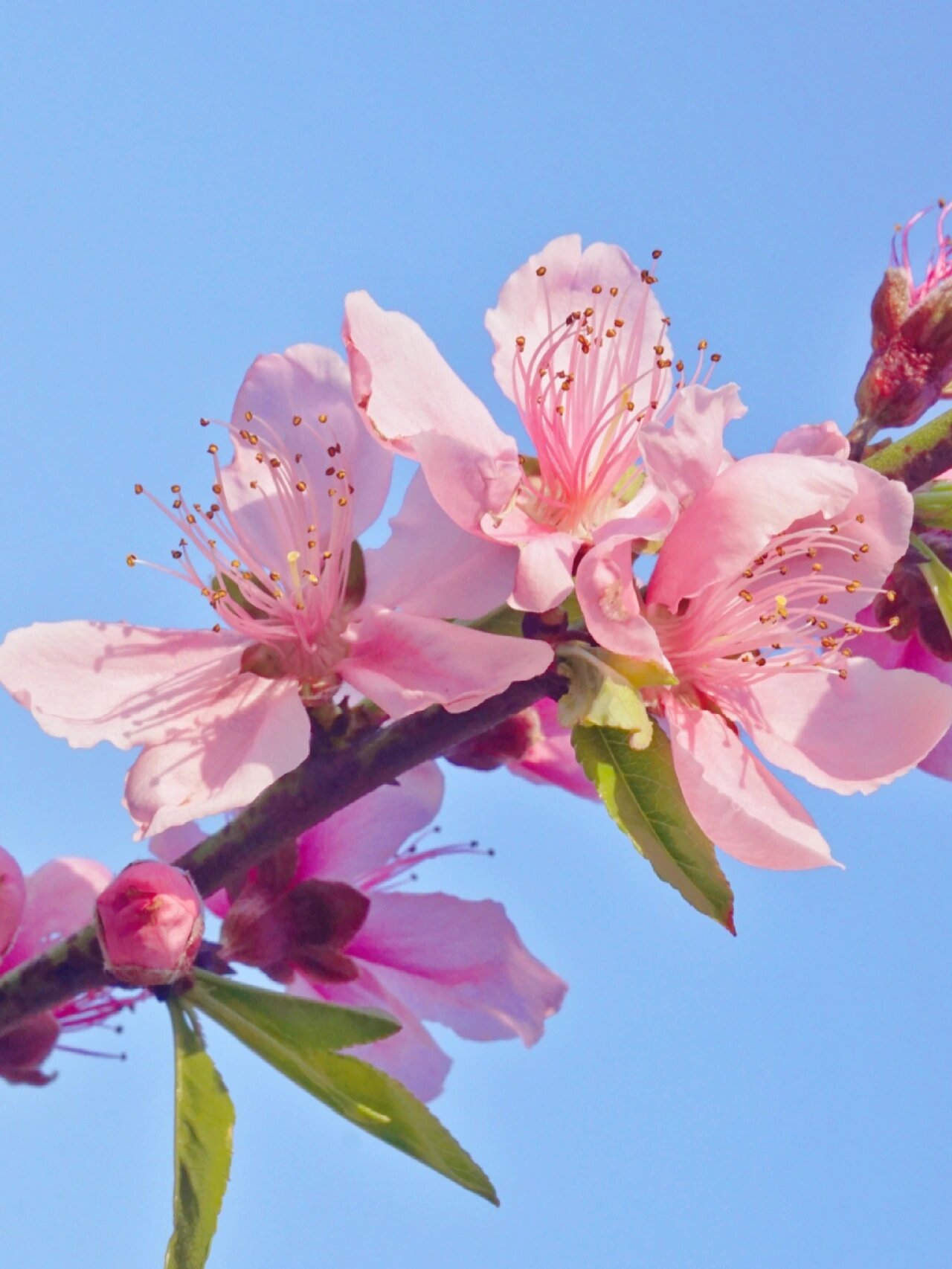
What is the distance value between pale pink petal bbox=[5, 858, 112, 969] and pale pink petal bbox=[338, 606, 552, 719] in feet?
2.34

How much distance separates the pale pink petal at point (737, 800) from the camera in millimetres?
1487

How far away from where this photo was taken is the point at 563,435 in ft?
5.82

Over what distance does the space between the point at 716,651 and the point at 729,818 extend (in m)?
0.29

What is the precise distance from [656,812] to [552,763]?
21.6 inches

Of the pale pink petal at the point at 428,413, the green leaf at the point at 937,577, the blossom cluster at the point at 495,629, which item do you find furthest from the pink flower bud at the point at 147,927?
the green leaf at the point at 937,577

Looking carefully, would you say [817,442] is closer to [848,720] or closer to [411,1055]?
[848,720]

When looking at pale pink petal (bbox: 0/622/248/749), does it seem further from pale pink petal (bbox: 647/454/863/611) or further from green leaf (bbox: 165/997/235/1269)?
pale pink petal (bbox: 647/454/863/611)

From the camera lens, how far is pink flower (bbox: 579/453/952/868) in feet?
4.91

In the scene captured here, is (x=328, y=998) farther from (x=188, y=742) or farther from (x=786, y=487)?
(x=786, y=487)

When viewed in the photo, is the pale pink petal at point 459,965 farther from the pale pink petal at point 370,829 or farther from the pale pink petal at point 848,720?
the pale pink petal at point 848,720

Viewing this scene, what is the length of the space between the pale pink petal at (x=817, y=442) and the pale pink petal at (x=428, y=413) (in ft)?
1.05

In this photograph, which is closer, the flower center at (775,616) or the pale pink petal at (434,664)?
the pale pink petal at (434,664)

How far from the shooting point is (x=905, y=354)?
6.22 ft

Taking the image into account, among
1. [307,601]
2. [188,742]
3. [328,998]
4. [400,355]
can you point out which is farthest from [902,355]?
[328,998]
